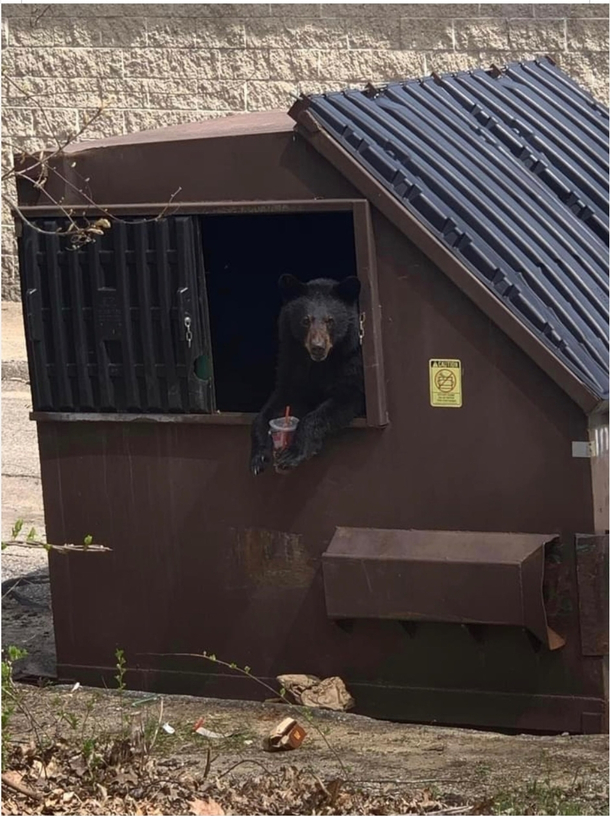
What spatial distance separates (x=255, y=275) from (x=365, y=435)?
217 cm

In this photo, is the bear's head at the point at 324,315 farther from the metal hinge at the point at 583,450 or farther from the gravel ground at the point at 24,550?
the gravel ground at the point at 24,550

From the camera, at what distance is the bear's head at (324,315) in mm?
6082

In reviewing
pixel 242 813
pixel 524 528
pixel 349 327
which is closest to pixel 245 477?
pixel 349 327

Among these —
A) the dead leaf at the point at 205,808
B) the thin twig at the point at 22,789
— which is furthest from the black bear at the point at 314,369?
the thin twig at the point at 22,789

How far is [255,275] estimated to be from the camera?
8164mm

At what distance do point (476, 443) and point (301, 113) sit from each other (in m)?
1.47

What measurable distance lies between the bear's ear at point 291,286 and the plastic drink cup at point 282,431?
524mm

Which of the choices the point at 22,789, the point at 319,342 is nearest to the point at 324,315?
the point at 319,342

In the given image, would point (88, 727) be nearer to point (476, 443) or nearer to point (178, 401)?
point (178, 401)

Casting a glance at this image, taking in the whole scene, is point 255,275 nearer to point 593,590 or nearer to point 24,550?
point 24,550

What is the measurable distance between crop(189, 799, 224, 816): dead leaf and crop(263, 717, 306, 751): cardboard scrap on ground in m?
0.84

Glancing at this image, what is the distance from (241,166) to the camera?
20.5 feet

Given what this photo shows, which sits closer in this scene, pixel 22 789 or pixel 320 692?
pixel 22 789

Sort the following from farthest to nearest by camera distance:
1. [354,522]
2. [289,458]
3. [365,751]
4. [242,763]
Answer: [354,522] → [289,458] → [365,751] → [242,763]
